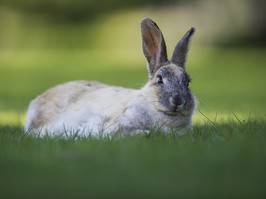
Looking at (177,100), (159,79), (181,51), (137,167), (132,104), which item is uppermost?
(181,51)

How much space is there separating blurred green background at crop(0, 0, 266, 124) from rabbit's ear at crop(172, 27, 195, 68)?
420 inches

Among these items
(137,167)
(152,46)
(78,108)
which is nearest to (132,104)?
(152,46)

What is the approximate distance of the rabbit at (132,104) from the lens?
739 cm

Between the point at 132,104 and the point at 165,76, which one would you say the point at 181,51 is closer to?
the point at 165,76

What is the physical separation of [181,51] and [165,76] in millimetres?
528

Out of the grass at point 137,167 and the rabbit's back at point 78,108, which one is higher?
the rabbit's back at point 78,108

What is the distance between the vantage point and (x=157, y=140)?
652 cm

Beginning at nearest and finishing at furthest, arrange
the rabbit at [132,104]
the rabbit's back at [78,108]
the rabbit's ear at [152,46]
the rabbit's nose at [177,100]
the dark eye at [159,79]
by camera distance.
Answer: the rabbit's nose at [177,100], the rabbit at [132,104], the dark eye at [159,79], the rabbit's ear at [152,46], the rabbit's back at [78,108]

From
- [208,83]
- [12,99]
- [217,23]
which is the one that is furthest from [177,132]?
[217,23]

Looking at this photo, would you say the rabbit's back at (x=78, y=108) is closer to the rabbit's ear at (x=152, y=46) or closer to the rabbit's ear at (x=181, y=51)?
the rabbit's ear at (x=152, y=46)

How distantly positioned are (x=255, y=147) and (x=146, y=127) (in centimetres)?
183

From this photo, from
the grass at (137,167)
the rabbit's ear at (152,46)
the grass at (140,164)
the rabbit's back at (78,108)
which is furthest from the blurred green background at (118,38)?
the grass at (137,167)

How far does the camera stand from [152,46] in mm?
8008

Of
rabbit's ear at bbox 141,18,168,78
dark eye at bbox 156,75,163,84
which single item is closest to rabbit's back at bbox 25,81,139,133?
rabbit's ear at bbox 141,18,168,78
